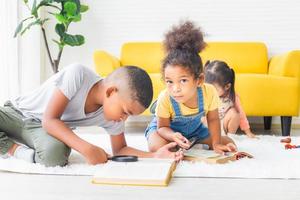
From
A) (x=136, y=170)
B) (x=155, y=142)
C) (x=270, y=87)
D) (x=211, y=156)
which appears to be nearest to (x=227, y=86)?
(x=270, y=87)

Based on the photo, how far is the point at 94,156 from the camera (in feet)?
5.44

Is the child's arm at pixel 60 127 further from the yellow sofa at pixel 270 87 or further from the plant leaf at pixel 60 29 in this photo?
the plant leaf at pixel 60 29

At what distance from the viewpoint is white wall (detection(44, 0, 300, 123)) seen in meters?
4.03

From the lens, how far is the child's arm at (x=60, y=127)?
164 centimetres

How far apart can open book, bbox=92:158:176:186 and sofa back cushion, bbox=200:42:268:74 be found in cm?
233

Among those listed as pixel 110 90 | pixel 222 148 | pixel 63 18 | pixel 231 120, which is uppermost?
pixel 63 18

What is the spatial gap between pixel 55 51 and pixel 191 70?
261 cm

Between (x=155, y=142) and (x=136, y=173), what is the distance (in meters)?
0.54

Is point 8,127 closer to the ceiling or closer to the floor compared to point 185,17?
closer to the floor

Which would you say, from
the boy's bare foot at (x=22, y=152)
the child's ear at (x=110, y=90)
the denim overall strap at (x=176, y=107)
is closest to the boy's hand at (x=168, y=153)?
the denim overall strap at (x=176, y=107)

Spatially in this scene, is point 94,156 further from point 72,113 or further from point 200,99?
point 200,99

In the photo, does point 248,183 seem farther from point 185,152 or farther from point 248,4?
point 248,4

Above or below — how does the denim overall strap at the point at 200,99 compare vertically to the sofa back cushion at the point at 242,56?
above

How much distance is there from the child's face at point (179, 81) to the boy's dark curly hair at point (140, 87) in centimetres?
29
